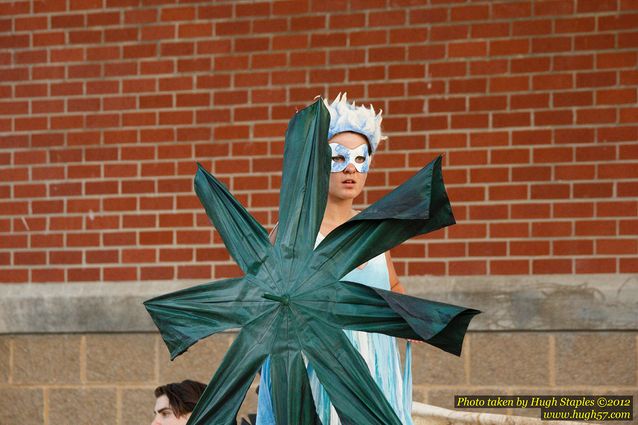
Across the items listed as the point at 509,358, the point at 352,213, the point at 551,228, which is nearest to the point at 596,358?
the point at 509,358

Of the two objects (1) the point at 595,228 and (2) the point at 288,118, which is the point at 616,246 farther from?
(2) the point at 288,118

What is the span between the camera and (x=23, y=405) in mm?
6871

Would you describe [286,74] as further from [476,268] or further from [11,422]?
[11,422]

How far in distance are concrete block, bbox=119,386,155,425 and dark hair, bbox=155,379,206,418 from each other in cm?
114

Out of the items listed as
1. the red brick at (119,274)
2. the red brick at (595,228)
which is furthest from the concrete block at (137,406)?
the red brick at (595,228)

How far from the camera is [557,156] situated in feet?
20.7

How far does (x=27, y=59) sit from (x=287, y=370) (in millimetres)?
3920

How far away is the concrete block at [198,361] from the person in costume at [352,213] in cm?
220

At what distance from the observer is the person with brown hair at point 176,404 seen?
5.46m

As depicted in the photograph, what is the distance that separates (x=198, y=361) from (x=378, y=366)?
2.43 m

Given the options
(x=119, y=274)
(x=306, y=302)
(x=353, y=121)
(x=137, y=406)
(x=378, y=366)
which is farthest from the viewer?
(x=119, y=274)

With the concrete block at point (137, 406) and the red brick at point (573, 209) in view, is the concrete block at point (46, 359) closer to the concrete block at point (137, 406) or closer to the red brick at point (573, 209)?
the concrete block at point (137, 406)

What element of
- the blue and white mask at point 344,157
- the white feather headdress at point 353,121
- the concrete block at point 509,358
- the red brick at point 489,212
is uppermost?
the white feather headdress at point 353,121

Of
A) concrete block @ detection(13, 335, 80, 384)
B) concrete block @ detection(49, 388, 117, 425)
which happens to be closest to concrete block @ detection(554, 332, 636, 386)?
concrete block @ detection(49, 388, 117, 425)
